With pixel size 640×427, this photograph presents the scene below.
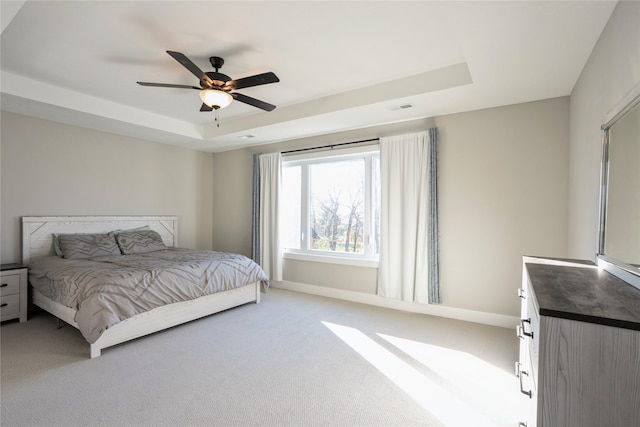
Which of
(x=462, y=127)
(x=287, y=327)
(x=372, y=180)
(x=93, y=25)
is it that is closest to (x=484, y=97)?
(x=462, y=127)

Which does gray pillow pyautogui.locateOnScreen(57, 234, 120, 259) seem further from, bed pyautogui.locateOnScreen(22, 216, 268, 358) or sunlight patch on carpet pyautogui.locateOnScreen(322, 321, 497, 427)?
sunlight patch on carpet pyautogui.locateOnScreen(322, 321, 497, 427)

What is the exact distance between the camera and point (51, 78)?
300 cm

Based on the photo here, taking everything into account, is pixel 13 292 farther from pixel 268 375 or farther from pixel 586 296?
pixel 586 296

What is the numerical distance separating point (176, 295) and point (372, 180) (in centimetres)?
270

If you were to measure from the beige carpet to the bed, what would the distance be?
Answer: 0.19m

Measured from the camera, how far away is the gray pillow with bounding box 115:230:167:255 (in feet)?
13.5

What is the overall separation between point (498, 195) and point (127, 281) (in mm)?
3722

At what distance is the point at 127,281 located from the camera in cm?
272

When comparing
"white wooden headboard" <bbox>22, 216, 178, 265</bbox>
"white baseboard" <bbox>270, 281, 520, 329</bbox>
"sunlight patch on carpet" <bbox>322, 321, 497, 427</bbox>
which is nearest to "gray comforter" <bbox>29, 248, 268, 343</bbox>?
"white wooden headboard" <bbox>22, 216, 178, 265</bbox>

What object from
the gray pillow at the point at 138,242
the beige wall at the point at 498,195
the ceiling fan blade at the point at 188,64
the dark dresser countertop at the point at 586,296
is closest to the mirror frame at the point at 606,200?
the dark dresser countertop at the point at 586,296

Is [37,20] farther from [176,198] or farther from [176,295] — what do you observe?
[176,198]

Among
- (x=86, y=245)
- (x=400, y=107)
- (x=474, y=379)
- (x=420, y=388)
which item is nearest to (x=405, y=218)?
(x=400, y=107)

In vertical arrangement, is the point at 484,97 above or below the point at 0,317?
above

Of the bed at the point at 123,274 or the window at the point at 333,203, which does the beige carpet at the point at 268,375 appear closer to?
the bed at the point at 123,274
